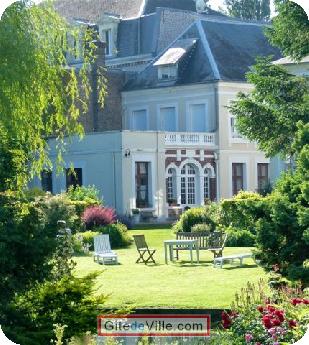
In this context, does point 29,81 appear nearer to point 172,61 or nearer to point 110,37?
point 172,61

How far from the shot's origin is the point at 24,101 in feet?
55.1

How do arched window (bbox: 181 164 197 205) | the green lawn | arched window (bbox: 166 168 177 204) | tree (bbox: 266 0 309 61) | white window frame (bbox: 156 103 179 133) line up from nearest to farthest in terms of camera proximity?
the green lawn
tree (bbox: 266 0 309 61)
arched window (bbox: 166 168 177 204)
arched window (bbox: 181 164 197 205)
white window frame (bbox: 156 103 179 133)

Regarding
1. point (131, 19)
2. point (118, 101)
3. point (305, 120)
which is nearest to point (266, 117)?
point (305, 120)

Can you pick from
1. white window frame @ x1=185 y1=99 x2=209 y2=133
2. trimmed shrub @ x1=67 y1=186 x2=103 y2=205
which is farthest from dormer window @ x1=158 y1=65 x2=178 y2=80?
trimmed shrub @ x1=67 y1=186 x2=103 y2=205

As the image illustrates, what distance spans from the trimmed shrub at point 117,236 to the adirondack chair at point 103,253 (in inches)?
202

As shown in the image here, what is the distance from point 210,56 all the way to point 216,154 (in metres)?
4.89

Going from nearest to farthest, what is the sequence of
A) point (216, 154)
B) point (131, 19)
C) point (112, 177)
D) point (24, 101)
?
point (24, 101), point (112, 177), point (216, 154), point (131, 19)

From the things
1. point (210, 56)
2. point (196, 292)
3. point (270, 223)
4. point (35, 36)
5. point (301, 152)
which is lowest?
point (196, 292)

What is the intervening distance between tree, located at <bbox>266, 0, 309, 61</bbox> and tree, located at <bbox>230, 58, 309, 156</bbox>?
107cm

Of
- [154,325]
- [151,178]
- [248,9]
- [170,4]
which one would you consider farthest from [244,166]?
[154,325]

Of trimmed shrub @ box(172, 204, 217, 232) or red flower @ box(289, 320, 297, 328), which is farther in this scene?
trimmed shrub @ box(172, 204, 217, 232)

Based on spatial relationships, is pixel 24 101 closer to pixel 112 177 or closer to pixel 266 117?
pixel 266 117

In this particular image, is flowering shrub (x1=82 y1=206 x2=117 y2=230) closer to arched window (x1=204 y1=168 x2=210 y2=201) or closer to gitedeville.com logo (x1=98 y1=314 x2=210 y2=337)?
arched window (x1=204 y1=168 x2=210 y2=201)

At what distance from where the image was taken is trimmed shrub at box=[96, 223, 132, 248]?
3434cm
